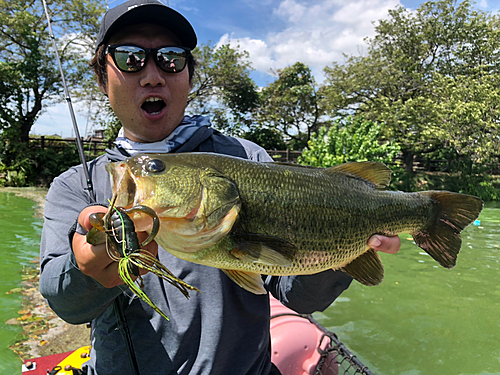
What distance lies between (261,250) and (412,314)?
25.1ft

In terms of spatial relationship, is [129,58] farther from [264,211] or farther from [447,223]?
[447,223]

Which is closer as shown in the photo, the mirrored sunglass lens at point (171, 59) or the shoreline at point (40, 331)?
the mirrored sunglass lens at point (171, 59)

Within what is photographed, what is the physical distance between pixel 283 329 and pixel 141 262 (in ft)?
9.48

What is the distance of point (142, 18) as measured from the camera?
1.96 m

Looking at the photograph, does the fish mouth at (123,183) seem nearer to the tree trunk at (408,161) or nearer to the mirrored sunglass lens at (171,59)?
the mirrored sunglass lens at (171,59)

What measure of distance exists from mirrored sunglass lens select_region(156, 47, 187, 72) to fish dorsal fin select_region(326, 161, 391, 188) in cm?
111

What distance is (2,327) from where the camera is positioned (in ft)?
17.4

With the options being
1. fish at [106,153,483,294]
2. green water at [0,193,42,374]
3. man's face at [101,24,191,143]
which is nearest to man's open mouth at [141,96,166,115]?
man's face at [101,24,191,143]

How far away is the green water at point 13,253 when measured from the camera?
4.81m

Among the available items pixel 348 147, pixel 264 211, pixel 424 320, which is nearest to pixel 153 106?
pixel 264 211

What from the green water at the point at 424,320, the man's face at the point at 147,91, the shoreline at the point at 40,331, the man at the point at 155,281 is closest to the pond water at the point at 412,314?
the green water at the point at 424,320

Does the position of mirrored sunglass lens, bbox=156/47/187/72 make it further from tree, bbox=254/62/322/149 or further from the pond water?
tree, bbox=254/62/322/149

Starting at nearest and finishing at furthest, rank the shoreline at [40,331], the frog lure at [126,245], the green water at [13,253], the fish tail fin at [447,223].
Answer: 1. the frog lure at [126,245]
2. the fish tail fin at [447,223]
3. the shoreline at [40,331]
4. the green water at [13,253]

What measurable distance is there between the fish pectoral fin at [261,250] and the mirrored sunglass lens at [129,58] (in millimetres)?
1183
